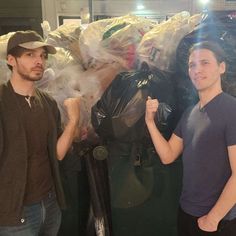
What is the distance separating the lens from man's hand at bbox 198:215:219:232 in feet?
4.45

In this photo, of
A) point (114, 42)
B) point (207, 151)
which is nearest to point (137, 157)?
point (207, 151)

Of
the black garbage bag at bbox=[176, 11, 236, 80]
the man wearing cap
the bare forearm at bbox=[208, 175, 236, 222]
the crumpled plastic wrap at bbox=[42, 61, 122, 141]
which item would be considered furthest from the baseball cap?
the bare forearm at bbox=[208, 175, 236, 222]

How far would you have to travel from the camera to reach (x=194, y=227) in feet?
4.81

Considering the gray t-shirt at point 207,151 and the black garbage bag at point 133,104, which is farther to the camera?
the black garbage bag at point 133,104

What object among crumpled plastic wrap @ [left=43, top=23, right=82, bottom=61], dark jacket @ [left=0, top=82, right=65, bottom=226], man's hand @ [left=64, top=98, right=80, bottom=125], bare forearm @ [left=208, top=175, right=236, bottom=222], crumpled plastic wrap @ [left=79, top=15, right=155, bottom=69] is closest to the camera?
bare forearm @ [left=208, top=175, right=236, bottom=222]

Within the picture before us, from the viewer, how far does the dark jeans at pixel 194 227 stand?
1.40 m

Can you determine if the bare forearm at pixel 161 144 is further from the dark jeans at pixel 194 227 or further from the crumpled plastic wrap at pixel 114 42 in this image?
the crumpled plastic wrap at pixel 114 42

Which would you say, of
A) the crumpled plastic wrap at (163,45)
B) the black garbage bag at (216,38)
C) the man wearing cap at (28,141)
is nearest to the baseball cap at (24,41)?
the man wearing cap at (28,141)

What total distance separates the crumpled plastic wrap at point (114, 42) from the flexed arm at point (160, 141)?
0.36 m

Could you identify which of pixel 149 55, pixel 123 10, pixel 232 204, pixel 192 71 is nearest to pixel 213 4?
pixel 123 10

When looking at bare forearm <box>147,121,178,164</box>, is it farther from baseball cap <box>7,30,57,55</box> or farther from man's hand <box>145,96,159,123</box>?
baseball cap <box>7,30,57,55</box>

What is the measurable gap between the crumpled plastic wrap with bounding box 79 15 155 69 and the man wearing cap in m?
0.30

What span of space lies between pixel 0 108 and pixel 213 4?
3039 millimetres

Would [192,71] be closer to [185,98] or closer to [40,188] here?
[185,98]
